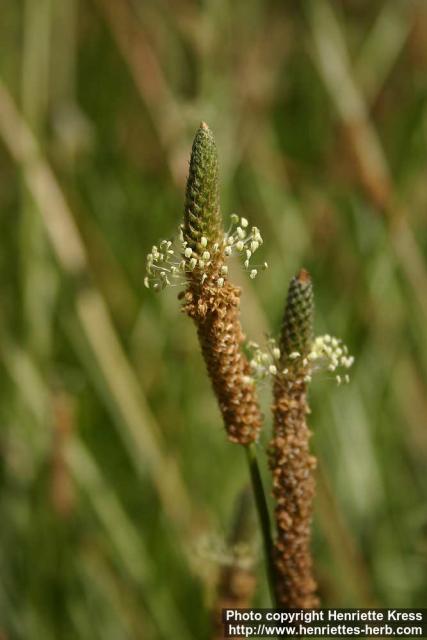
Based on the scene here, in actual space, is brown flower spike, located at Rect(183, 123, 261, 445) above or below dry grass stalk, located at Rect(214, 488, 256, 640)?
above

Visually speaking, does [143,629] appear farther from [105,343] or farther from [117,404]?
[105,343]

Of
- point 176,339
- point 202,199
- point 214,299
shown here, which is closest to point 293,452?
point 214,299

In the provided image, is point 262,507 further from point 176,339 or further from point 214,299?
point 176,339

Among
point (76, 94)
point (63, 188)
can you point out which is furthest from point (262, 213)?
point (76, 94)

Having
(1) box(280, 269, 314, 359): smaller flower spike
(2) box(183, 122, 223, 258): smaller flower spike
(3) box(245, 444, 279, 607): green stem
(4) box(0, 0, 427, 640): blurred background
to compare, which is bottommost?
(3) box(245, 444, 279, 607): green stem

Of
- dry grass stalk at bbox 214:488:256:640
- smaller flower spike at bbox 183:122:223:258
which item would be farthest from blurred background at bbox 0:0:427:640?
smaller flower spike at bbox 183:122:223:258

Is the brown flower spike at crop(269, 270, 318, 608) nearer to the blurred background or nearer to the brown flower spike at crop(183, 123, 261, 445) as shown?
the brown flower spike at crop(183, 123, 261, 445)

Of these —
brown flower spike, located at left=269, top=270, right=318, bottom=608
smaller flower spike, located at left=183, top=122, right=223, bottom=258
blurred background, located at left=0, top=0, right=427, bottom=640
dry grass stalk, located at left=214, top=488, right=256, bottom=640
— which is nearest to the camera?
smaller flower spike, located at left=183, top=122, right=223, bottom=258
